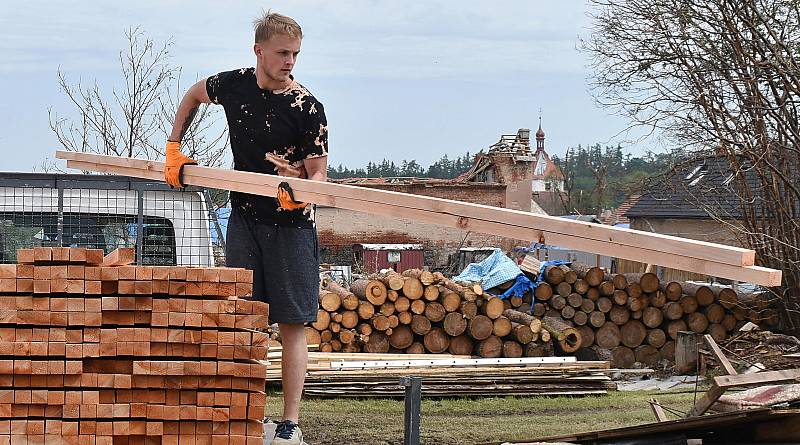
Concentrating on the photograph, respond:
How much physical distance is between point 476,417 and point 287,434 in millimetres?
5238

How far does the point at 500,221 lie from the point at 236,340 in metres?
1.15

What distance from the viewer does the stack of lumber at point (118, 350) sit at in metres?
3.97

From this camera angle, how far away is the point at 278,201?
472 centimetres

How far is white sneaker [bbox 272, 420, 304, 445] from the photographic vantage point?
15.1 feet

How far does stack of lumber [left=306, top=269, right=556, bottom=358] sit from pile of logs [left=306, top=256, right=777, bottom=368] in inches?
0.5

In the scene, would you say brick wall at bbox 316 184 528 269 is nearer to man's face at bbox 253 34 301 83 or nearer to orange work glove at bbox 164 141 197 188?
orange work glove at bbox 164 141 197 188

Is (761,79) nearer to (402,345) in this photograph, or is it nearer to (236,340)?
(402,345)

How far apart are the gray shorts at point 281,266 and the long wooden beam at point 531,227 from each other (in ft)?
0.88

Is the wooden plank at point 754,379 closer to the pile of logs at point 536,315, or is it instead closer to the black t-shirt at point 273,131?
the black t-shirt at point 273,131

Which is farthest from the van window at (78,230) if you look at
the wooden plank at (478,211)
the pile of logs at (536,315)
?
the pile of logs at (536,315)

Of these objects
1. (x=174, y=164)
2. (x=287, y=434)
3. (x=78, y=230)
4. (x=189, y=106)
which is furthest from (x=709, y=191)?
(x=287, y=434)

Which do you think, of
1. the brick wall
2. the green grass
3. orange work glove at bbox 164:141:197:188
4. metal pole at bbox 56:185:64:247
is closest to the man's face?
orange work glove at bbox 164:141:197:188

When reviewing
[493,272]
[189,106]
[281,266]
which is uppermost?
[189,106]

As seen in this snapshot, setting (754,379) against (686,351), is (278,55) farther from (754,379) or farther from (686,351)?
(686,351)
